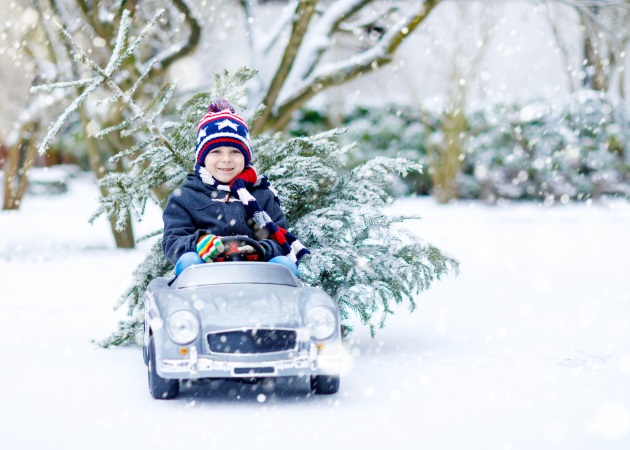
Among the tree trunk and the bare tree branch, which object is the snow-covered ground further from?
the bare tree branch

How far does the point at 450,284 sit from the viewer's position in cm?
991

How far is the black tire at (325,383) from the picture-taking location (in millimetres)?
4715

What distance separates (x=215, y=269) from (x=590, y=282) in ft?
20.0

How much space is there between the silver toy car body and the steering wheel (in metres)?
0.38

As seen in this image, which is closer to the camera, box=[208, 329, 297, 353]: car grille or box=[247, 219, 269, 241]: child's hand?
box=[208, 329, 297, 353]: car grille

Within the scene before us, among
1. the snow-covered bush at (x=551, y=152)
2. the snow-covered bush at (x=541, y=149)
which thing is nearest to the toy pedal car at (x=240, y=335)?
the snow-covered bush at (x=541, y=149)

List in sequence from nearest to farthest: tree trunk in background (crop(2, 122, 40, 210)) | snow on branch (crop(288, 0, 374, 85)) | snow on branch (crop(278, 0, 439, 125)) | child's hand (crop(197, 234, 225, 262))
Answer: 1. child's hand (crop(197, 234, 225, 262))
2. snow on branch (crop(278, 0, 439, 125))
3. snow on branch (crop(288, 0, 374, 85))
4. tree trunk in background (crop(2, 122, 40, 210))

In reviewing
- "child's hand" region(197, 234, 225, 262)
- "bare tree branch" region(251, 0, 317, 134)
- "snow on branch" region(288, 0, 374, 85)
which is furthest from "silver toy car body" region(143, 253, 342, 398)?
"snow on branch" region(288, 0, 374, 85)

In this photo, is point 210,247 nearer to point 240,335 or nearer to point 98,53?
point 240,335

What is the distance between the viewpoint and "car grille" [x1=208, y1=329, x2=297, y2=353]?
14.5 ft

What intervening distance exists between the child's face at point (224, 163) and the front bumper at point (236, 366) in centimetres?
144

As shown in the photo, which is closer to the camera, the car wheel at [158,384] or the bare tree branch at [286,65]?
the car wheel at [158,384]

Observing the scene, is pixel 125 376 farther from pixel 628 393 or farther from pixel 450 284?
pixel 450 284

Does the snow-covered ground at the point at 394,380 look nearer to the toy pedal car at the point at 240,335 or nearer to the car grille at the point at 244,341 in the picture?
the toy pedal car at the point at 240,335
